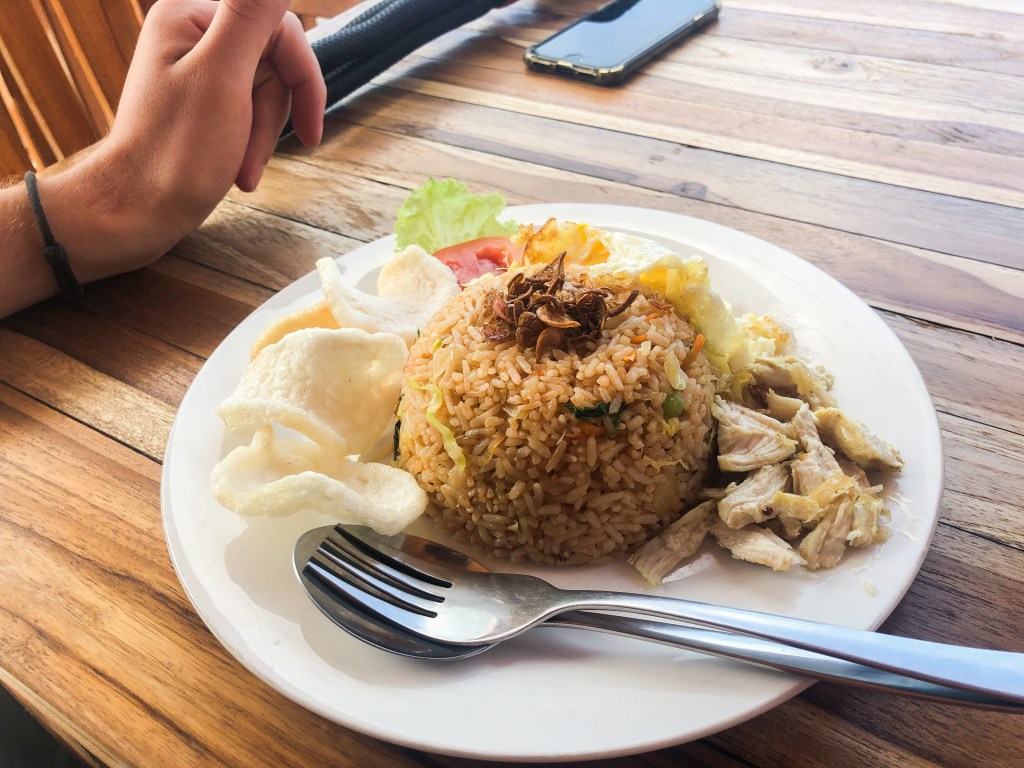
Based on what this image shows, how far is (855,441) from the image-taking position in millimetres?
1467

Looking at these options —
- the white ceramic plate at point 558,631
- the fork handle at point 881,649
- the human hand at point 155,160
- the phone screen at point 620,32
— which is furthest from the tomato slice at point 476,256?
the phone screen at point 620,32

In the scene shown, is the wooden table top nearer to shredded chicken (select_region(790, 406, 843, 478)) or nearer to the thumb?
shredded chicken (select_region(790, 406, 843, 478))

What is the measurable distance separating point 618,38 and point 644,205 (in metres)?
1.27

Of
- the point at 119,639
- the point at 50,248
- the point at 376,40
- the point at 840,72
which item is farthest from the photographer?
the point at 376,40

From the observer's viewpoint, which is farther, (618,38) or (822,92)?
(618,38)

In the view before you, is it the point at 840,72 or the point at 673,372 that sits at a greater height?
the point at 673,372

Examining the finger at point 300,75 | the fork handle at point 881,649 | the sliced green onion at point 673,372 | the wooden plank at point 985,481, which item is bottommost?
the wooden plank at point 985,481

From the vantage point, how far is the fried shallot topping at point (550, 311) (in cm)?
156

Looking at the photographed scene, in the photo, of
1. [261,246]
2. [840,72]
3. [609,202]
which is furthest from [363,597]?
[840,72]

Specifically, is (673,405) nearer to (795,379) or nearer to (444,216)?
(795,379)

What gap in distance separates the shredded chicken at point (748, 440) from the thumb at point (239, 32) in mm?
1828

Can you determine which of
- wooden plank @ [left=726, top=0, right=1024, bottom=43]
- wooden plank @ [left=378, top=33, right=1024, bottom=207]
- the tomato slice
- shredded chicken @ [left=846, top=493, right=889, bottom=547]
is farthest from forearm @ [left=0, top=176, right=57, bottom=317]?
wooden plank @ [left=726, top=0, right=1024, bottom=43]

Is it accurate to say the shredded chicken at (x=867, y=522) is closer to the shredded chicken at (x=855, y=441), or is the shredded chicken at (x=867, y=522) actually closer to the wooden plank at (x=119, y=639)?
the shredded chicken at (x=855, y=441)

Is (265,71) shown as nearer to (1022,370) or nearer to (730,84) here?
(730,84)
